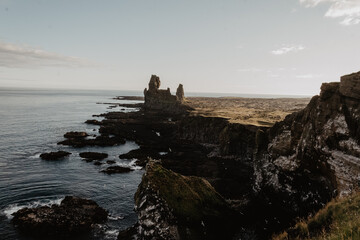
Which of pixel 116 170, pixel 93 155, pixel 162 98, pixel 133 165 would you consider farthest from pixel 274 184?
pixel 162 98

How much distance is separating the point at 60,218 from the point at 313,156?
26370 mm

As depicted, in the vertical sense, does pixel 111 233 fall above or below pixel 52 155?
below

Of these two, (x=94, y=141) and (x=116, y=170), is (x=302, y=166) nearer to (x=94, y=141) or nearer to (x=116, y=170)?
(x=116, y=170)

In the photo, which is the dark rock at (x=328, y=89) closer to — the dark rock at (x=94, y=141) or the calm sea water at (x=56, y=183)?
the calm sea water at (x=56, y=183)

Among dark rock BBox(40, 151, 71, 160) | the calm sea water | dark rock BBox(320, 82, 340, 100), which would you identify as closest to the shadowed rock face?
the calm sea water

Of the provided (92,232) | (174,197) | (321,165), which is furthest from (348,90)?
(92,232)

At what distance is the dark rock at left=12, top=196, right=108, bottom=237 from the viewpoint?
23.4 m

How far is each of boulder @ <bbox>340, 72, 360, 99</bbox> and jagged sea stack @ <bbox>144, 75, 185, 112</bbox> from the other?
9183 cm

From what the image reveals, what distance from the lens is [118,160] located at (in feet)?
158

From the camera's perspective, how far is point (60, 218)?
25094 millimetres

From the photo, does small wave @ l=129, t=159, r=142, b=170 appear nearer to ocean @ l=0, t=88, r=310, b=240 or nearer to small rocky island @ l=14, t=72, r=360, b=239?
ocean @ l=0, t=88, r=310, b=240

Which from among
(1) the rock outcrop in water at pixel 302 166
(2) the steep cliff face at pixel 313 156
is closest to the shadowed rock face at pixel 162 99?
(1) the rock outcrop in water at pixel 302 166

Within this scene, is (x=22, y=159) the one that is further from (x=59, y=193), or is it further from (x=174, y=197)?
(x=174, y=197)

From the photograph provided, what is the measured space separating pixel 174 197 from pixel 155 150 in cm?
3762
